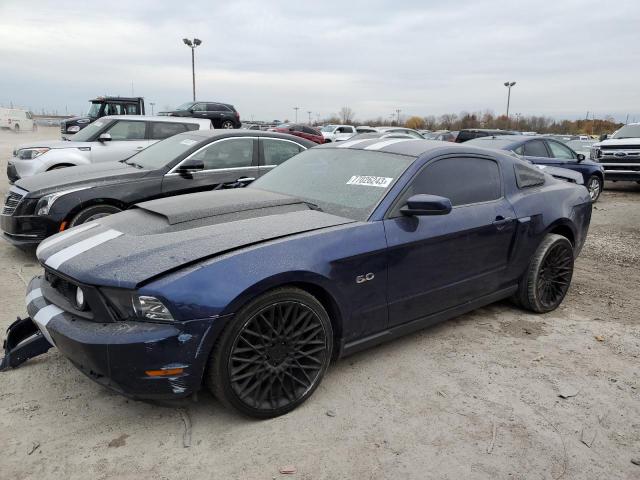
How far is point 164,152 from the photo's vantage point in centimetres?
623

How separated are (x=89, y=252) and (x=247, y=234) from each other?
0.88 meters

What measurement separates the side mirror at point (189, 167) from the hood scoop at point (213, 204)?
2.19 metres

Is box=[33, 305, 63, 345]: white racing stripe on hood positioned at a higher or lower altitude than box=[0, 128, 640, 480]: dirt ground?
higher

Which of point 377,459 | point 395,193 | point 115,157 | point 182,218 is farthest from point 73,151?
point 377,459

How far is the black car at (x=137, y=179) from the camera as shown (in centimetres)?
519

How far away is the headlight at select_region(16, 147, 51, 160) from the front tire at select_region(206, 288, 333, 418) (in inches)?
309

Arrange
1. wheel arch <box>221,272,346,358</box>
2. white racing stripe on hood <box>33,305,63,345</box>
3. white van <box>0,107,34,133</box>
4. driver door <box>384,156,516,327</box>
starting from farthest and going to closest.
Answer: white van <box>0,107,34,133</box>, driver door <box>384,156,516,327</box>, white racing stripe on hood <box>33,305,63,345</box>, wheel arch <box>221,272,346,358</box>

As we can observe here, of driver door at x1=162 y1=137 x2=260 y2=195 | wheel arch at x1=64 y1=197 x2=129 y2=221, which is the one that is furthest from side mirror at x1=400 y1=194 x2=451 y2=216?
wheel arch at x1=64 y1=197 x2=129 y2=221

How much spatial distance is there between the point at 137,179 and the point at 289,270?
371 centimetres

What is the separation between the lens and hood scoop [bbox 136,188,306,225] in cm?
310

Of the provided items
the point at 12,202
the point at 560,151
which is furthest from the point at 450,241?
the point at 560,151

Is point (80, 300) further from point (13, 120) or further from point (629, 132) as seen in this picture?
point (13, 120)

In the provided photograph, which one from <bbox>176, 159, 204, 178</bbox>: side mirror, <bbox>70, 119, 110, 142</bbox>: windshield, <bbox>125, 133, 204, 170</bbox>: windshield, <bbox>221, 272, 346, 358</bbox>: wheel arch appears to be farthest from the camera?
<bbox>70, 119, 110, 142</bbox>: windshield

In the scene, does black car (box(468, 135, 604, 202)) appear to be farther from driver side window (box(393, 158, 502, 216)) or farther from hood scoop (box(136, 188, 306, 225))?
hood scoop (box(136, 188, 306, 225))
